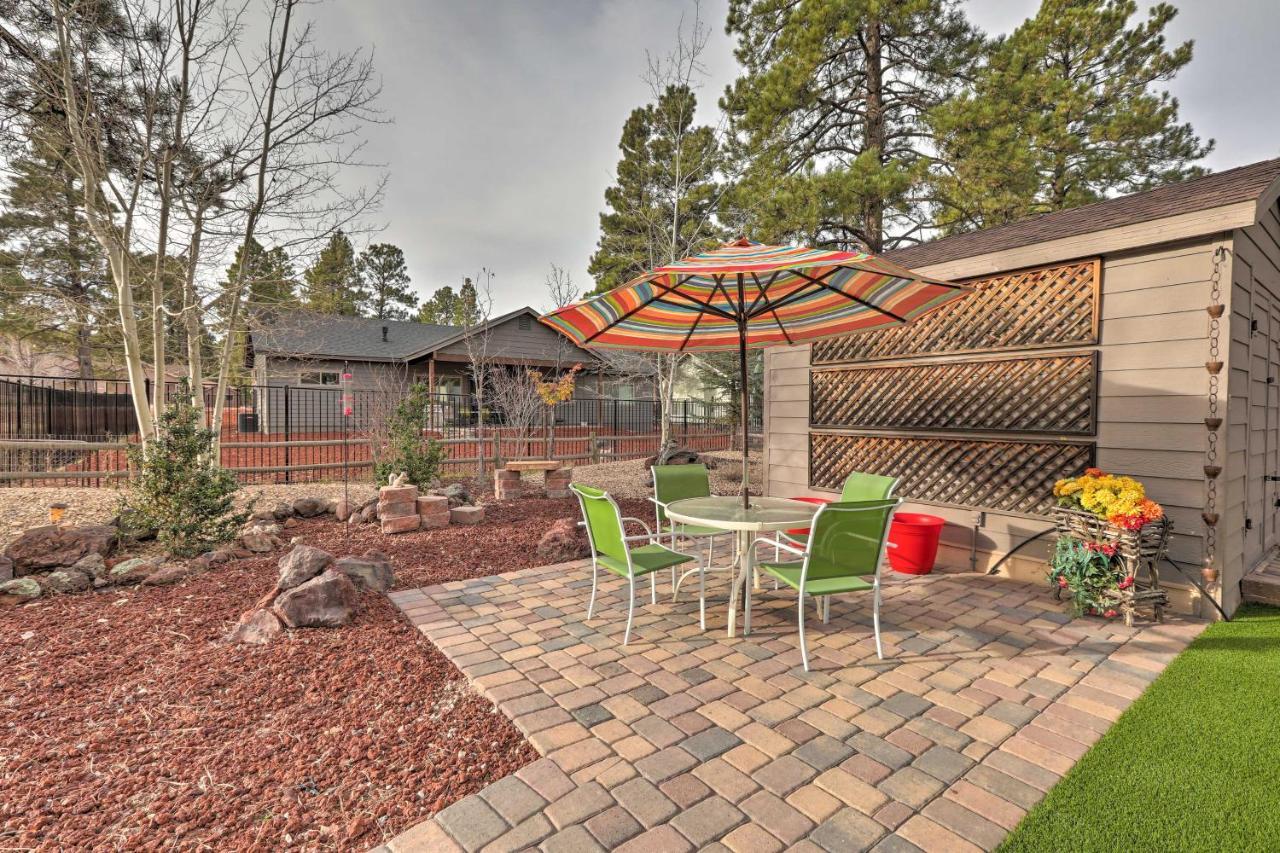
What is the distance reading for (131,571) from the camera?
4211 mm

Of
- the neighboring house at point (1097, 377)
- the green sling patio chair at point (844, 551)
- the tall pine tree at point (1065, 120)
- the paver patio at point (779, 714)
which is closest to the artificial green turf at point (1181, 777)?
the paver patio at point (779, 714)

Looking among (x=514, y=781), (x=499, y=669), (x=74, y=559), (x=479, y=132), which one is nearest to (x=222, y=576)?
(x=74, y=559)

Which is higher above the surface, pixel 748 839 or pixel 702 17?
pixel 702 17

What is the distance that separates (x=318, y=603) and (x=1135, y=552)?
519 centimetres

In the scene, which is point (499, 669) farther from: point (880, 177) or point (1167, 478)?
point (880, 177)

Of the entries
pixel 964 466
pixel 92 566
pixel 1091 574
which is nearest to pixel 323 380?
pixel 92 566

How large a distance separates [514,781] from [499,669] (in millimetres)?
944

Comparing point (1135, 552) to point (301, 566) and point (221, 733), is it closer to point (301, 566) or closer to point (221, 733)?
point (221, 733)

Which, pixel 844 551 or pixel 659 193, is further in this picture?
pixel 659 193

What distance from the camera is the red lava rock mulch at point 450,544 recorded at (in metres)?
4.80

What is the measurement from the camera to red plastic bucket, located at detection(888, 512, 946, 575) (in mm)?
4793

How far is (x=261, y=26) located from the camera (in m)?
7.05

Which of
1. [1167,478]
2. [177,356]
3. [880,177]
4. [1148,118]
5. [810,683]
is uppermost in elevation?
[1148,118]

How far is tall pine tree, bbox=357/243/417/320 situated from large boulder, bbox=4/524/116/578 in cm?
3500
